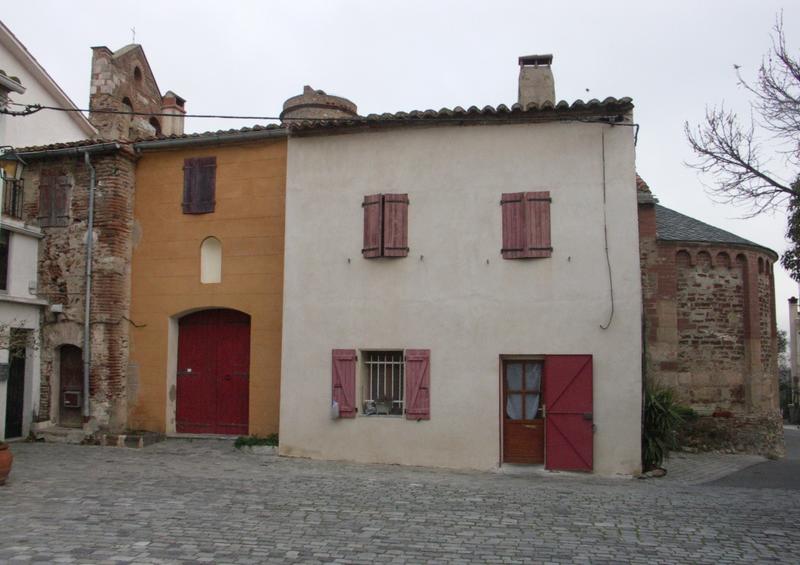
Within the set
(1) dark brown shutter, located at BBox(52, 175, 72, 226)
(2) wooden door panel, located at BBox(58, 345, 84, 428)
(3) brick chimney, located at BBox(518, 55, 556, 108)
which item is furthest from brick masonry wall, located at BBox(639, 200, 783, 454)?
(1) dark brown shutter, located at BBox(52, 175, 72, 226)

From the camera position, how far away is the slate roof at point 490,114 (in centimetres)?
1170

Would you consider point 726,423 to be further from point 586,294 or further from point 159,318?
point 159,318

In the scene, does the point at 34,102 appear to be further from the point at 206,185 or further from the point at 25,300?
the point at 206,185

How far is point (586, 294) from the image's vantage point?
11672 mm

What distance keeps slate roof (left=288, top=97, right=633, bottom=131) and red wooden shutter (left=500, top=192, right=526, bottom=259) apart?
1.43 m

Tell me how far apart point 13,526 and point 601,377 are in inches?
342

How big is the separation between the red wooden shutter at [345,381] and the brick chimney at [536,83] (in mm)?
6289

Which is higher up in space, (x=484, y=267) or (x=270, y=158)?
(x=270, y=158)

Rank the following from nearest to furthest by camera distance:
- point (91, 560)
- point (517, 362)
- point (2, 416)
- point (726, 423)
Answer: point (91, 560) → point (517, 362) → point (2, 416) → point (726, 423)

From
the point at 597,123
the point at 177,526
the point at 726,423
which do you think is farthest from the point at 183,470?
the point at 726,423

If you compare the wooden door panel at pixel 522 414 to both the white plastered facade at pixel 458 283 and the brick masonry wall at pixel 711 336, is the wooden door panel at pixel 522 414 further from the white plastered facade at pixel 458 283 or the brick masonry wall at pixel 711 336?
the brick masonry wall at pixel 711 336

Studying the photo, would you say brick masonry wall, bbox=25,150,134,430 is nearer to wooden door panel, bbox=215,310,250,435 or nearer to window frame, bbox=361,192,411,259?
wooden door panel, bbox=215,310,250,435

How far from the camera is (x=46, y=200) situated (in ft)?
49.2

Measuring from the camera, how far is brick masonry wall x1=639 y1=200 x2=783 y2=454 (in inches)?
650
